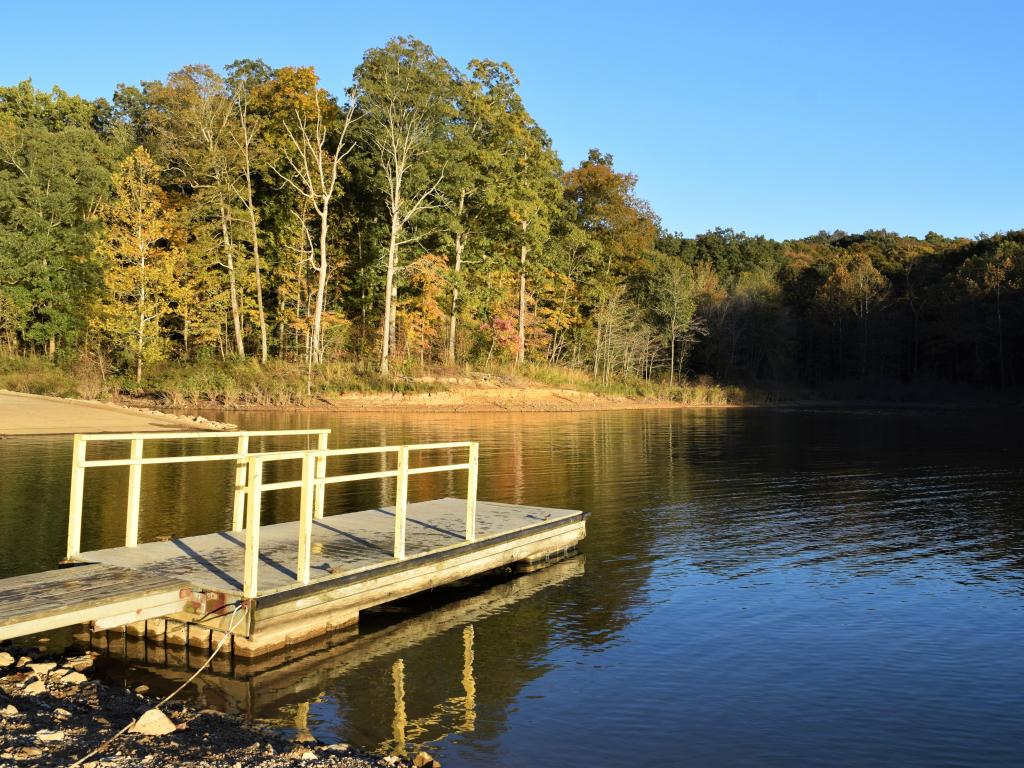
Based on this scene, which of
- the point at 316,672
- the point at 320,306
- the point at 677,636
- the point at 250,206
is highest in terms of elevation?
the point at 250,206

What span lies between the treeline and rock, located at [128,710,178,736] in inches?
1499

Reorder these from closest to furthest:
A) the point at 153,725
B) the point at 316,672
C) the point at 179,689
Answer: the point at 153,725
the point at 179,689
the point at 316,672

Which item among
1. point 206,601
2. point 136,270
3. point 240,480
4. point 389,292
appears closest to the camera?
point 206,601

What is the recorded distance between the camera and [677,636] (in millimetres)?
9406

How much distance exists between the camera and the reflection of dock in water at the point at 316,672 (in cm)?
704

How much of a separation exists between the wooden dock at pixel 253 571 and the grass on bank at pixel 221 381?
→ 2905cm

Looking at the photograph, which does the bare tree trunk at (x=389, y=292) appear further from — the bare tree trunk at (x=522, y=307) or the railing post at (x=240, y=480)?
the railing post at (x=240, y=480)

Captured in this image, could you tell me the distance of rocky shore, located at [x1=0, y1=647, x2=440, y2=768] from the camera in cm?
552

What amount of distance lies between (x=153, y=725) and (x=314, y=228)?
47.1 m

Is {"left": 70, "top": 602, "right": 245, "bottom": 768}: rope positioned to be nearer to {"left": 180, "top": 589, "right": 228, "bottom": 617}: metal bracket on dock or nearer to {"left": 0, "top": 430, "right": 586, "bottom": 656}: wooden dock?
{"left": 0, "top": 430, "right": 586, "bottom": 656}: wooden dock

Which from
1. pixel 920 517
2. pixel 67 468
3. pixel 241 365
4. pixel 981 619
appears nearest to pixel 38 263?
pixel 241 365

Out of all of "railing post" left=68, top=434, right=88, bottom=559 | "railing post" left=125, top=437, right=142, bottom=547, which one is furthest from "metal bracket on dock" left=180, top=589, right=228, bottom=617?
"railing post" left=125, top=437, right=142, bottom=547

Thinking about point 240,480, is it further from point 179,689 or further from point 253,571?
point 179,689

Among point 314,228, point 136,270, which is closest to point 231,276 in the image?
point 136,270
